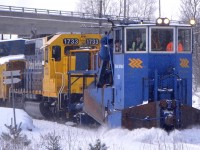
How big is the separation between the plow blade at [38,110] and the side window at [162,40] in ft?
29.6

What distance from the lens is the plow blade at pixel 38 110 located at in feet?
80.2

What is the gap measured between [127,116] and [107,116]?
1478mm

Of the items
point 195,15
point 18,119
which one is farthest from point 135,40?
point 195,15

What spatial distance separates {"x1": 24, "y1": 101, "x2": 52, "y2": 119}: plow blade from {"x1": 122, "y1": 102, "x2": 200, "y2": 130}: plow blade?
881 cm

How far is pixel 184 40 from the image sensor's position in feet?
55.1

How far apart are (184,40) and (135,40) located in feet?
4.87

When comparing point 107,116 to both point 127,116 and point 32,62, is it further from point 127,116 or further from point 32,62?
point 32,62

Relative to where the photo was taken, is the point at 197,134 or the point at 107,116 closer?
the point at 197,134

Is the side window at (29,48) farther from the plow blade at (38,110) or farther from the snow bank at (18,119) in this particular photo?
the snow bank at (18,119)

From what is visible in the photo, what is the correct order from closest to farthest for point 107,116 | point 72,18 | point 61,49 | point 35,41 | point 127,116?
point 127,116
point 107,116
point 61,49
point 35,41
point 72,18

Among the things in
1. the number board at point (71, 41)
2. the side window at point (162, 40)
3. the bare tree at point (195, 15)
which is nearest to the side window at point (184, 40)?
the side window at point (162, 40)

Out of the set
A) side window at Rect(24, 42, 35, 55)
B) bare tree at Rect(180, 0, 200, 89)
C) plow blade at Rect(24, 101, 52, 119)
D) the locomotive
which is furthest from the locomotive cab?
bare tree at Rect(180, 0, 200, 89)

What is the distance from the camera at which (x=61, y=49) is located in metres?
23.2

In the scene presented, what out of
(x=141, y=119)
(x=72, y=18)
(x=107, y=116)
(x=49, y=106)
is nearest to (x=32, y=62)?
(x=49, y=106)
